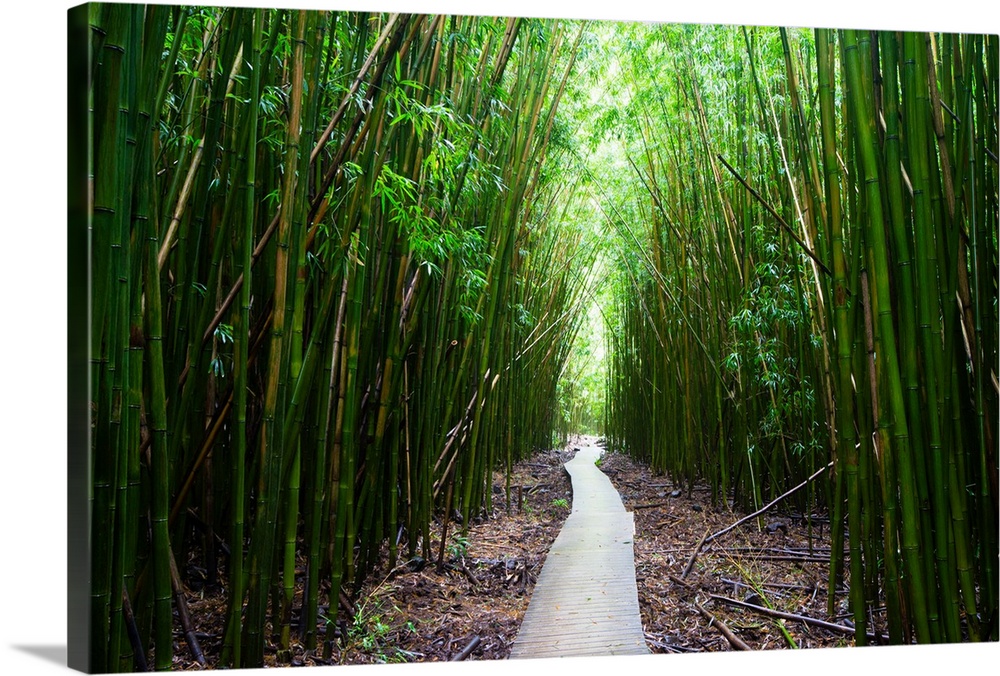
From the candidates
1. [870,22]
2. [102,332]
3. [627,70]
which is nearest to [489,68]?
[627,70]

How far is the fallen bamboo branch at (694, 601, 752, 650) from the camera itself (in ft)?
7.57

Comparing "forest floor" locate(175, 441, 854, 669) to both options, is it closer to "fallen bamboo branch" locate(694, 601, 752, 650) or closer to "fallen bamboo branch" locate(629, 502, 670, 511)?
"fallen bamboo branch" locate(694, 601, 752, 650)

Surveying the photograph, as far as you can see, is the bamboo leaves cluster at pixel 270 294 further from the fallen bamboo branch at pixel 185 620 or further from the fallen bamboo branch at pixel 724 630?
the fallen bamboo branch at pixel 724 630

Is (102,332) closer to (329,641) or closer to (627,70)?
(329,641)

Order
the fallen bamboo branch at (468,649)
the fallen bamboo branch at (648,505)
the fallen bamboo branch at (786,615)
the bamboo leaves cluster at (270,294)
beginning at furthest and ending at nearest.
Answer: the fallen bamboo branch at (648,505) < the fallen bamboo branch at (786,615) < the fallen bamboo branch at (468,649) < the bamboo leaves cluster at (270,294)

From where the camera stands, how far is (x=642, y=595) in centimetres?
259

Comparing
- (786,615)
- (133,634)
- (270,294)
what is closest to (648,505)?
(786,615)

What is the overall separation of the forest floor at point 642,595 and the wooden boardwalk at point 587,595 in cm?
5

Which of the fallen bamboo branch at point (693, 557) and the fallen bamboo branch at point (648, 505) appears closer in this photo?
the fallen bamboo branch at point (693, 557)

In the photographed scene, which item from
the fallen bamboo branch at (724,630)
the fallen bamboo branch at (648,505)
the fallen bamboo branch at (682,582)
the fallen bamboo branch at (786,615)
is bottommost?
the fallen bamboo branch at (724,630)

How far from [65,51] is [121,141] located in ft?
1.07

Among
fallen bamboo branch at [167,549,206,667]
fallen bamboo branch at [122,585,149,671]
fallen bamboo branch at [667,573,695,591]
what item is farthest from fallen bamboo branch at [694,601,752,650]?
fallen bamboo branch at [122,585,149,671]

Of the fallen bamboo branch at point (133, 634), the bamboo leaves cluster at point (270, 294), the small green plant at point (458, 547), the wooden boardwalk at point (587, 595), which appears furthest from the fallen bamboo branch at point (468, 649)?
the fallen bamboo branch at point (133, 634)

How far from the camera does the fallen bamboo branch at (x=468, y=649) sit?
2.14 meters
